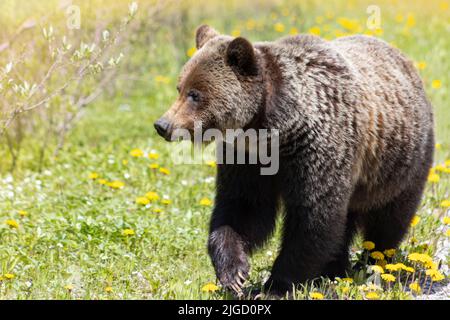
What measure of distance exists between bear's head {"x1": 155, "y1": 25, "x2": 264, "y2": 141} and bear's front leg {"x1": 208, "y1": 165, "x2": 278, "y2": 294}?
1.38 ft

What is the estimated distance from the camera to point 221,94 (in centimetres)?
481

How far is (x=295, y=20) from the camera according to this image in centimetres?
1261

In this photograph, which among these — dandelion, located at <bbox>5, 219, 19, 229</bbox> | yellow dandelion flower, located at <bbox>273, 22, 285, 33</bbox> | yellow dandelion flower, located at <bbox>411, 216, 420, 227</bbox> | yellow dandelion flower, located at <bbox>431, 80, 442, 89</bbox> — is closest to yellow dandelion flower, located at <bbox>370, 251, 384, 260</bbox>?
yellow dandelion flower, located at <bbox>411, 216, 420, 227</bbox>

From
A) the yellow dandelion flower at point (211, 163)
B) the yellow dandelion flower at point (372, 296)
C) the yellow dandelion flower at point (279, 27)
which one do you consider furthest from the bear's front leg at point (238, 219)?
the yellow dandelion flower at point (279, 27)

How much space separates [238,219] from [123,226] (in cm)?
127

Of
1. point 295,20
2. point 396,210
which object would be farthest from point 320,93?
point 295,20

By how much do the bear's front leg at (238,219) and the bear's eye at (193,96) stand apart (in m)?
0.56

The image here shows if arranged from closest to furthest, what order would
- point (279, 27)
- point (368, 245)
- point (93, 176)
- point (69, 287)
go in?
point (69, 287) < point (368, 245) < point (93, 176) < point (279, 27)

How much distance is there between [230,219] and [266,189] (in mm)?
343

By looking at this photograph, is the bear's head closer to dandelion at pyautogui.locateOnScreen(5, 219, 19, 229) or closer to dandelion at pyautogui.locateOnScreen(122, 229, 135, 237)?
dandelion at pyautogui.locateOnScreen(122, 229, 135, 237)

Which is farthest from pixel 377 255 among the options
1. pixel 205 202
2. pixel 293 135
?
pixel 205 202

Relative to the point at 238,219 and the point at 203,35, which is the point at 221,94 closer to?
the point at 203,35

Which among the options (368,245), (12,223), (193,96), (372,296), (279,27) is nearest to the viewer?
(372,296)

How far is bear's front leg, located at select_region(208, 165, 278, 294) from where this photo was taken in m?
5.03
